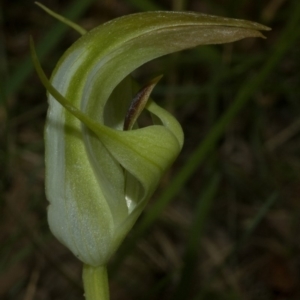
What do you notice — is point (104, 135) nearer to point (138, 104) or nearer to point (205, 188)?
point (138, 104)

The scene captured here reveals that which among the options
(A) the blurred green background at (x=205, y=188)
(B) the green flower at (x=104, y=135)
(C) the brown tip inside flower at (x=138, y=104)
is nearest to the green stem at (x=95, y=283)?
(B) the green flower at (x=104, y=135)

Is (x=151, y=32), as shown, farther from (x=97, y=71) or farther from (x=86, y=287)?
(x=86, y=287)

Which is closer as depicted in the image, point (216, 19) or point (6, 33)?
point (216, 19)

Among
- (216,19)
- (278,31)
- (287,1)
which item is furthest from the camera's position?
(278,31)

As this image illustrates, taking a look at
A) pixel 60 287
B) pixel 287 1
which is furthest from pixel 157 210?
pixel 287 1

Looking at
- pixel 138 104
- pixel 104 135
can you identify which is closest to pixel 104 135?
pixel 104 135

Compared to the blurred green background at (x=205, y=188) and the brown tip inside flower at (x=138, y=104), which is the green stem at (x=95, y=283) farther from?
the blurred green background at (x=205, y=188)

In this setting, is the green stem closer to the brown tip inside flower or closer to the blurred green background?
the brown tip inside flower
